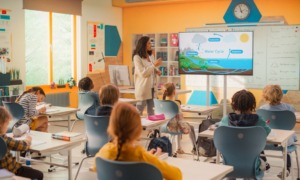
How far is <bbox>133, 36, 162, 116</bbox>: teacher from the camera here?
21.4 feet

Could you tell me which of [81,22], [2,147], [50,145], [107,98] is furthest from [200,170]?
[81,22]

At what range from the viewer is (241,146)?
11.6 feet

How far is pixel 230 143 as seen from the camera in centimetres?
357

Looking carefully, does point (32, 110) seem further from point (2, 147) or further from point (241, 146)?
point (241, 146)

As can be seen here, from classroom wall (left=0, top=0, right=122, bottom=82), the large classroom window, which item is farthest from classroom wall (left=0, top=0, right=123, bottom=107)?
the large classroom window

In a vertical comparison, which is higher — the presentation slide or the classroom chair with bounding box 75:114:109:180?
the presentation slide

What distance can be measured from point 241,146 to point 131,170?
152 cm

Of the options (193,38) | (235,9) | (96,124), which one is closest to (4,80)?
(193,38)

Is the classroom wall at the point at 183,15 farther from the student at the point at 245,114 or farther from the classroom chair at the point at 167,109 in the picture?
the student at the point at 245,114

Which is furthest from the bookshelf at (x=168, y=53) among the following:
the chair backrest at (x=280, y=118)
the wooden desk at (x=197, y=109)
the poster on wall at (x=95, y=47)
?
the chair backrest at (x=280, y=118)

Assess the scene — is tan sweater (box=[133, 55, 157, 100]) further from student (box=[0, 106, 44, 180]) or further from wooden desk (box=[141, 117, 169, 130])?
student (box=[0, 106, 44, 180])

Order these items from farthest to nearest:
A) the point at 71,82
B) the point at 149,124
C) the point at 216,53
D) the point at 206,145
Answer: the point at 71,82 < the point at 216,53 < the point at 206,145 < the point at 149,124

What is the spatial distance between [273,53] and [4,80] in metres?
5.45

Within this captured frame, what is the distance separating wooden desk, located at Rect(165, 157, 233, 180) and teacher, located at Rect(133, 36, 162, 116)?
11.4ft
